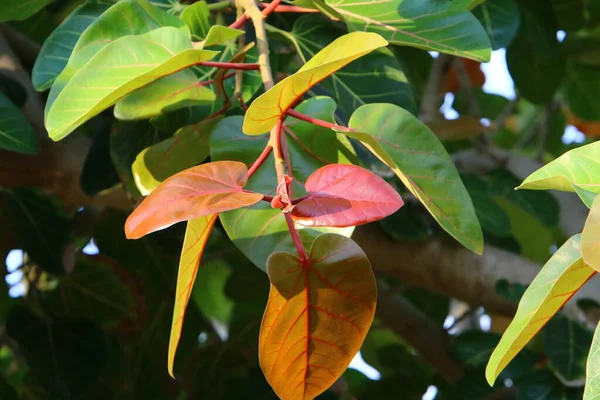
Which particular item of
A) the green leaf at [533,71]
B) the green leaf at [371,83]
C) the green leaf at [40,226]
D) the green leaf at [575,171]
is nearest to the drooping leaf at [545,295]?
the green leaf at [575,171]

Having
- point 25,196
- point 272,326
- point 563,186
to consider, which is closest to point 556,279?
point 563,186

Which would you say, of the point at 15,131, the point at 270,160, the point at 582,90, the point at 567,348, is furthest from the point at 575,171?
the point at 582,90

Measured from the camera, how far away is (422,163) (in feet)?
1.83

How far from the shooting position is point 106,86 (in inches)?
20.5

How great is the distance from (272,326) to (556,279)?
17 centimetres

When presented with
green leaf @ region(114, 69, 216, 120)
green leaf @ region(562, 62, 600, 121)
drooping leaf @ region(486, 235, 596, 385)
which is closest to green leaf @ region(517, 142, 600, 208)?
drooping leaf @ region(486, 235, 596, 385)

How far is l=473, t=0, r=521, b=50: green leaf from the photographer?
1.14 metres

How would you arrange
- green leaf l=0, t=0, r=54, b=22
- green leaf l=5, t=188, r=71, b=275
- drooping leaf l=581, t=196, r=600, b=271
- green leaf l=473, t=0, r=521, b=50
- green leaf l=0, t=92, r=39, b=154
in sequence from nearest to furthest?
drooping leaf l=581, t=196, r=600, b=271, green leaf l=0, t=0, r=54, b=22, green leaf l=0, t=92, r=39, b=154, green leaf l=473, t=0, r=521, b=50, green leaf l=5, t=188, r=71, b=275

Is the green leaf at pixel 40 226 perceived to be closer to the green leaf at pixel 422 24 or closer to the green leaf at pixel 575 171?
the green leaf at pixel 422 24

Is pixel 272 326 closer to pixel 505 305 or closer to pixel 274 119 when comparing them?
pixel 274 119

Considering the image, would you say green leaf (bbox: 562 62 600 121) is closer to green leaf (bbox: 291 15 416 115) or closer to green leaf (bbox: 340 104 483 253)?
green leaf (bbox: 291 15 416 115)

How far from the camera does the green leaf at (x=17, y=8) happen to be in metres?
0.77

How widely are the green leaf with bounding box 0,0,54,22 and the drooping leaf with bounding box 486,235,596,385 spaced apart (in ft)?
1.81

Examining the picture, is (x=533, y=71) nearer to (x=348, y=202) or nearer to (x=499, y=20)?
(x=499, y=20)
